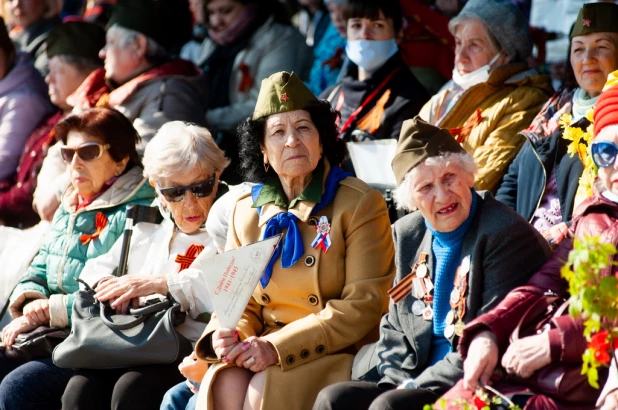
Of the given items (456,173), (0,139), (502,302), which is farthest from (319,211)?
(0,139)

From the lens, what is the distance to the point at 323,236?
15.7 ft

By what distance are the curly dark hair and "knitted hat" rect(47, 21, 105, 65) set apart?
11.3 ft

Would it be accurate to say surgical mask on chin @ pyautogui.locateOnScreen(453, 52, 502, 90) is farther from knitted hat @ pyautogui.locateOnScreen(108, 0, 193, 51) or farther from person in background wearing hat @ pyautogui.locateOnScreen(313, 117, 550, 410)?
knitted hat @ pyautogui.locateOnScreen(108, 0, 193, 51)

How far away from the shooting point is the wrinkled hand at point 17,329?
5.79 meters

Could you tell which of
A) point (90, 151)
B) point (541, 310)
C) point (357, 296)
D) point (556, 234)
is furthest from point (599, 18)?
point (90, 151)

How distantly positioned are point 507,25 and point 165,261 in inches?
93.1

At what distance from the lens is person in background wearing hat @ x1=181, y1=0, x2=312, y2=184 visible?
7.80m

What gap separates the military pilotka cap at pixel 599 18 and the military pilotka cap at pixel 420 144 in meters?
1.64

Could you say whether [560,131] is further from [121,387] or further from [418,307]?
[121,387]

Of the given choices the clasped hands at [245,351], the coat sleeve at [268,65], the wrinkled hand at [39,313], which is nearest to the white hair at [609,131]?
the clasped hands at [245,351]

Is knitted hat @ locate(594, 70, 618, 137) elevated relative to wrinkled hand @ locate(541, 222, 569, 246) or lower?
elevated

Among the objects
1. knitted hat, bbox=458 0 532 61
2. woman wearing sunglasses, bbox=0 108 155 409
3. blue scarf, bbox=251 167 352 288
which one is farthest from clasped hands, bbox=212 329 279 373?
knitted hat, bbox=458 0 532 61

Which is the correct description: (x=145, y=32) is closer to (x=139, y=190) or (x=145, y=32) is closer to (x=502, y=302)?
(x=139, y=190)

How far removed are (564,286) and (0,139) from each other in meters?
5.16
